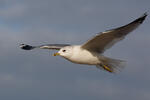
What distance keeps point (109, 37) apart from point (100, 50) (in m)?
0.76

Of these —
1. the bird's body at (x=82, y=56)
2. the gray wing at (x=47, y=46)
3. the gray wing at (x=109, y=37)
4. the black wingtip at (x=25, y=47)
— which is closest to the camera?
the gray wing at (x=109, y=37)

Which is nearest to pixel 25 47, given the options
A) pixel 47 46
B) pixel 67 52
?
pixel 47 46

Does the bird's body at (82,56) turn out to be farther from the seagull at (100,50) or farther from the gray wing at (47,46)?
the gray wing at (47,46)

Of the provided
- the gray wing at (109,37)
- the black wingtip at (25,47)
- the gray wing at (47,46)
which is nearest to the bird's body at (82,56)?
the gray wing at (109,37)

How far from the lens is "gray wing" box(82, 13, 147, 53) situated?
8.57 metres

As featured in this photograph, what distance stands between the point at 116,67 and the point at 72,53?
1.37 meters

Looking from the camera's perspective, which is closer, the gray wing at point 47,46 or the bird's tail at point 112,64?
the bird's tail at point 112,64

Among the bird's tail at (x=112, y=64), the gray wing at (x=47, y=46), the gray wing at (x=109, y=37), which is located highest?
the gray wing at (x=47, y=46)

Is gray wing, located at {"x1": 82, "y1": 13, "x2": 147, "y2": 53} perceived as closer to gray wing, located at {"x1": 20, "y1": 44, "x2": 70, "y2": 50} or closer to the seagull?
the seagull

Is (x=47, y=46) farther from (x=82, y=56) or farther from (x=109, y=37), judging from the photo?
(x=109, y=37)

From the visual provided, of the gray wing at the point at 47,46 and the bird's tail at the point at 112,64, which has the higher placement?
the gray wing at the point at 47,46

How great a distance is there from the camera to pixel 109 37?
898 cm

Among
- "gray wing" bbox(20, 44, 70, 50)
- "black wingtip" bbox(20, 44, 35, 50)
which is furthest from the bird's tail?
"black wingtip" bbox(20, 44, 35, 50)

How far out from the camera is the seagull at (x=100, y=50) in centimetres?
862
